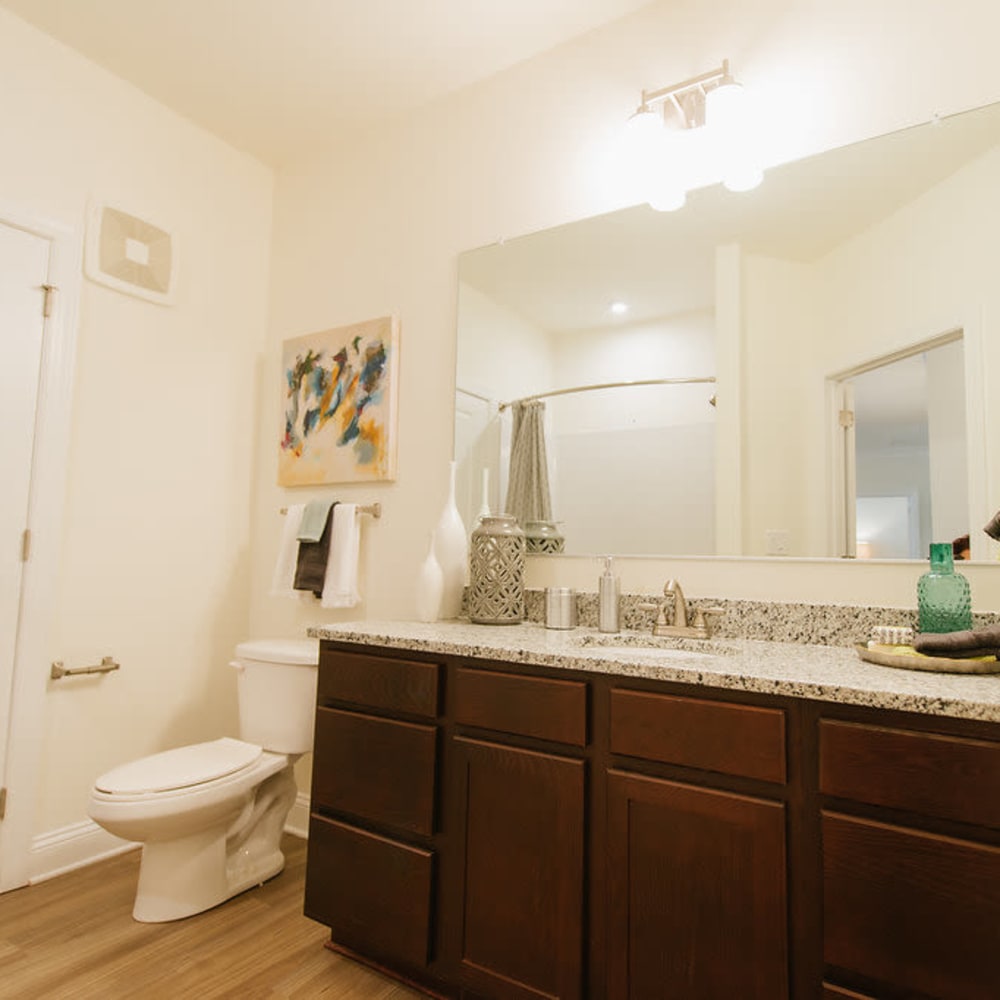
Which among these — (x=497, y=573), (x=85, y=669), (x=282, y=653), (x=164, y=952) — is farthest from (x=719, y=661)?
(x=85, y=669)

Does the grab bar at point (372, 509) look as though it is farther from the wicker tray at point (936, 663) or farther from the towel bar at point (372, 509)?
the wicker tray at point (936, 663)

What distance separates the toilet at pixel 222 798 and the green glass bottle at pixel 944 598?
5.36 ft

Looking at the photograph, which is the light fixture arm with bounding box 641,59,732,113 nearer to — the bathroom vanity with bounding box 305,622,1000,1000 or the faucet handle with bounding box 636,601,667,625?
the faucet handle with bounding box 636,601,667,625

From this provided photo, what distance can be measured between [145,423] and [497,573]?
58.2 inches

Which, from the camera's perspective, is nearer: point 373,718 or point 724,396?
point 373,718

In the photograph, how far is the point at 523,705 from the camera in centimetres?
134

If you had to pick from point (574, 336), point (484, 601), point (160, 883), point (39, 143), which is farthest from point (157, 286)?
point (160, 883)

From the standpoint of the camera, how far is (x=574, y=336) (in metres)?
1.98

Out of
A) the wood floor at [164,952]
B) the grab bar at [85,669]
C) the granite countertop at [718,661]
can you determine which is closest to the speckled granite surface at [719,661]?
the granite countertop at [718,661]

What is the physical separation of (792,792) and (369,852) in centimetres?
99

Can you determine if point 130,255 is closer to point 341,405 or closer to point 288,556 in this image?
point 341,405

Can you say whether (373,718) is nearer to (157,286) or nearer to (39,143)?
(157,286)

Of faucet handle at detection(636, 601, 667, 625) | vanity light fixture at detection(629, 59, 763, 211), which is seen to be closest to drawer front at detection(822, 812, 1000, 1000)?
faucet handle at detection(636, 601, 667, 625)

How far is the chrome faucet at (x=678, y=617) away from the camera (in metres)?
1.62
